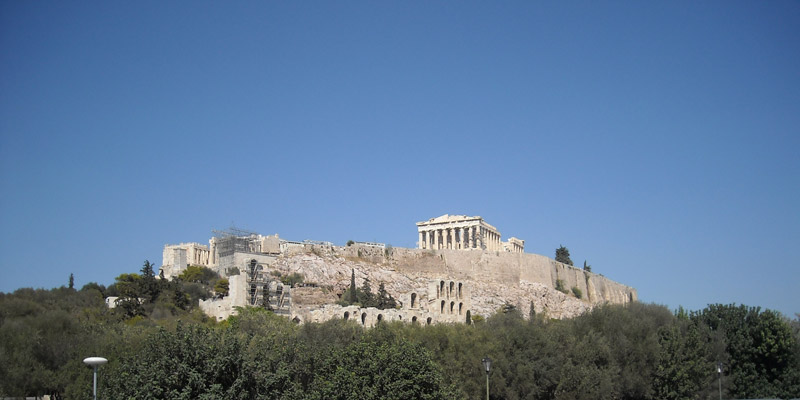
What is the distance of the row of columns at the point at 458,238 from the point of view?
367ft

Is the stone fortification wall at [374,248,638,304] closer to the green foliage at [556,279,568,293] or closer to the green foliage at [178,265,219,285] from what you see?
the green foliage at [556,279,568,293]

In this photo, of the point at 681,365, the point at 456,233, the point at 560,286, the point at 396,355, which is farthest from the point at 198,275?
the point at 396,355

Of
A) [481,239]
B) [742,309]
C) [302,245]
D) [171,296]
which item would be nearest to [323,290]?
[302,245]

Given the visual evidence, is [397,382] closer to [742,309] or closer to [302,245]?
[742,309]

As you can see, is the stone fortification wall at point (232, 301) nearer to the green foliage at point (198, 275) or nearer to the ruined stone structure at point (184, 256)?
the green foliage at point (198, 275)

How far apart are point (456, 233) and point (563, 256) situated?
630 inches

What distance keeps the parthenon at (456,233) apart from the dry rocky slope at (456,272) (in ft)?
30.1

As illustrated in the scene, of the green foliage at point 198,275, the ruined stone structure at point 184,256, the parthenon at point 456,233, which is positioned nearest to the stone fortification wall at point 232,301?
the green foliage at point 198,275

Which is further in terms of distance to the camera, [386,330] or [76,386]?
[386,330]

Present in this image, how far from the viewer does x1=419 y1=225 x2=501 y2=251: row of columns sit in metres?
112

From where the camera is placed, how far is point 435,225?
4528 inches

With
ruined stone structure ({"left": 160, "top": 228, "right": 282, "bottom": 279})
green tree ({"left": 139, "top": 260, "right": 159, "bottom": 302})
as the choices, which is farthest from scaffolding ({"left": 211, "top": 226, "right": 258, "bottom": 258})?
green tree ({"left": 139, "top": 260, "right": 159, "bottom": 302})

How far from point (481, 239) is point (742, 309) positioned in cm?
5960

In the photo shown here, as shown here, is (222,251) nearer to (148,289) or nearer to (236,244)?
(236,244)
